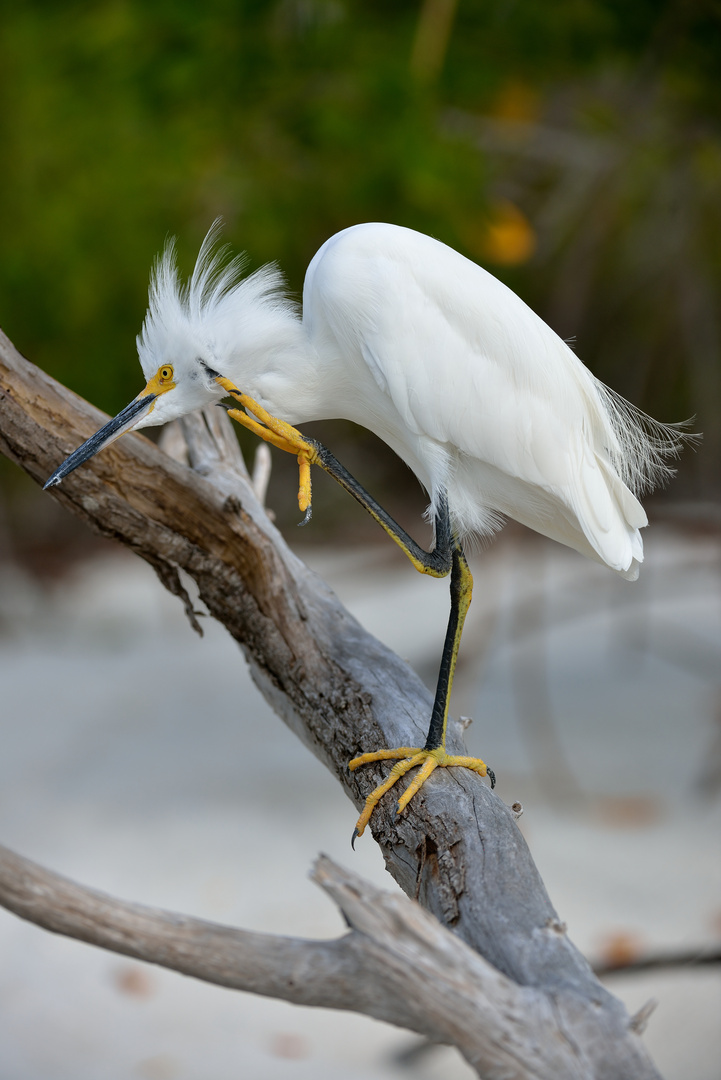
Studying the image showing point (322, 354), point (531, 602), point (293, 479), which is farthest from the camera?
point (293, 479)

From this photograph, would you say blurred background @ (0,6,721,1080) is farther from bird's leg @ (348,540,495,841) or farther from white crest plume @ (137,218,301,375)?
bird's leg @ (348,540,495,841)

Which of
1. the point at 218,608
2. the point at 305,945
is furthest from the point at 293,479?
the point at 305,945

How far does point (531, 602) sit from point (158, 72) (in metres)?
2.36

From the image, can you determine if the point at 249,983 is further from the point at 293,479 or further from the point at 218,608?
the point at 293,479

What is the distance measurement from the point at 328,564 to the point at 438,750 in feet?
10.4

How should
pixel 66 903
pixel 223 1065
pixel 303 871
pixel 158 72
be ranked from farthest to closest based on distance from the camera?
1. pixel 303 871
2. pixel 158 72
3. pixel 223 1065
4. pixel 66 903

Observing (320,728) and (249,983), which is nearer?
(249,983)

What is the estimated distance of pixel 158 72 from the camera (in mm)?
1943

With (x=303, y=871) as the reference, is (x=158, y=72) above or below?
above

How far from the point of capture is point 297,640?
1058 millimetres

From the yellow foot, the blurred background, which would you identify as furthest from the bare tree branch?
the blurred background

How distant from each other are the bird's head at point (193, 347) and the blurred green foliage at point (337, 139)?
1.06m

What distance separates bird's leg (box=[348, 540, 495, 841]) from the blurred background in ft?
3.07

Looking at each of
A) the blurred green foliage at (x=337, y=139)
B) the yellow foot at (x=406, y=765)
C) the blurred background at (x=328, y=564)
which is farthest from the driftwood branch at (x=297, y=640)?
the blurred green foliage at (x=337, y=139)
